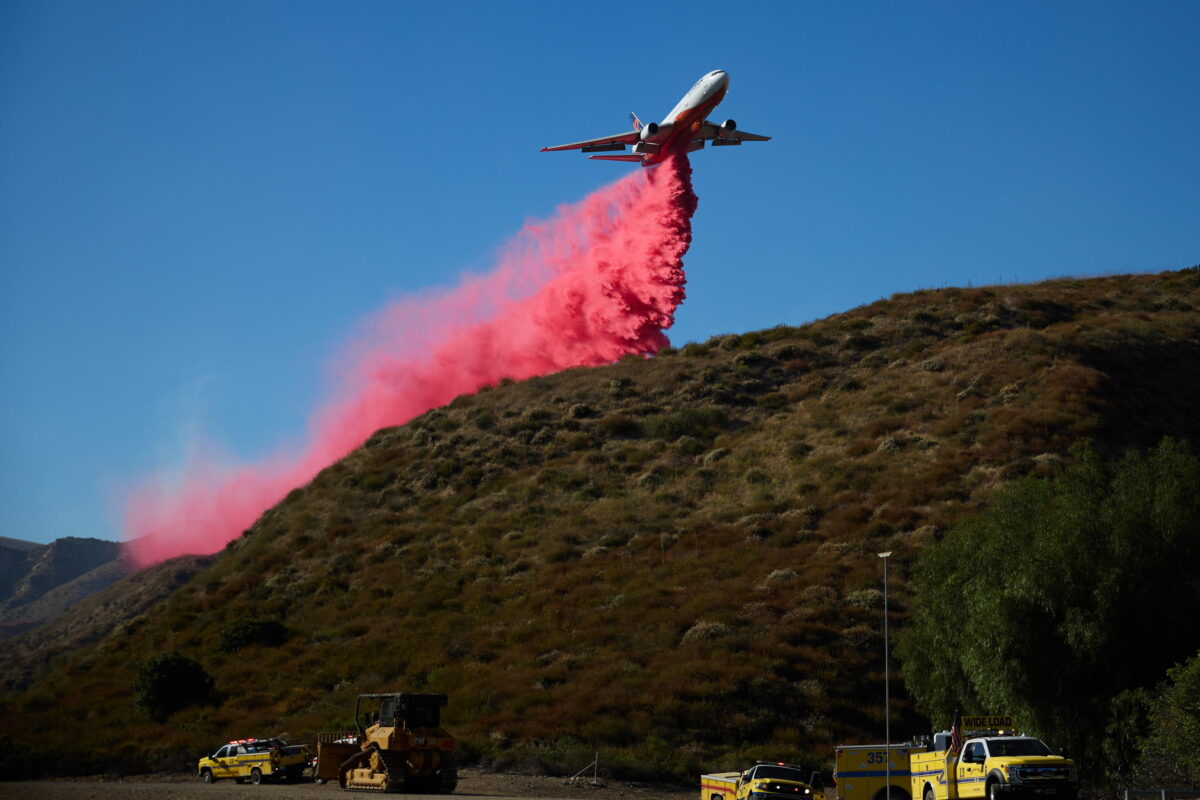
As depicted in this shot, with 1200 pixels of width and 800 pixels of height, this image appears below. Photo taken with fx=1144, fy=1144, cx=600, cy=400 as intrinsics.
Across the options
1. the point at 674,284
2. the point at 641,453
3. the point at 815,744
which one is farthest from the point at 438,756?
the point at 674,284

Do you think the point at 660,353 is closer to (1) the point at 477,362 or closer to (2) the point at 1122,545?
(1) the point at 477,362

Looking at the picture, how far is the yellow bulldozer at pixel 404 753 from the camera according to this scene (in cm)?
3131

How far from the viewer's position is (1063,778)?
2327cm

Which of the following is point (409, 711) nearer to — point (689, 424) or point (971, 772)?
point (971, 772)

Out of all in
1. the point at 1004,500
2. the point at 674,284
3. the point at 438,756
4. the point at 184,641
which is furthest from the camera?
the point at 674,284

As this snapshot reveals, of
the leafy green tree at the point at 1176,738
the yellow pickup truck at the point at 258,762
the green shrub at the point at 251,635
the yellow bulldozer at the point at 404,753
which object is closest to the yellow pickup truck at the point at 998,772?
the leafy green tree at the point at 1176,738

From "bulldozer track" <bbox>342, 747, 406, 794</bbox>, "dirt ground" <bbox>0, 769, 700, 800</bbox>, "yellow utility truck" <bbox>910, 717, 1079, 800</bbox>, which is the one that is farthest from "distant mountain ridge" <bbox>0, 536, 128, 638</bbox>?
"yellow utility truck" <bbox>910, 717, 1079, 800</bbox>

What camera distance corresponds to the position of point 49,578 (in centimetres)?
18650

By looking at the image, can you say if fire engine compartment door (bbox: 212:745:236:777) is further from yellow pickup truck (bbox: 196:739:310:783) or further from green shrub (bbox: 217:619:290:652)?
green shrub (bbox: 217:619:290:652)

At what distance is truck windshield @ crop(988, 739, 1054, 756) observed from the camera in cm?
2429

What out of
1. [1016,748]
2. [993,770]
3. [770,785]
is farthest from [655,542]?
[993,770]

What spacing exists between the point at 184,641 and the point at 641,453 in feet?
103

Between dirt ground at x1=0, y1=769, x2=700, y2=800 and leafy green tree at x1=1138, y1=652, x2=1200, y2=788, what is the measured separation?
13.2m

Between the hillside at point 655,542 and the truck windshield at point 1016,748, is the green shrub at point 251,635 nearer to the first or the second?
the hillside at point 655,542
